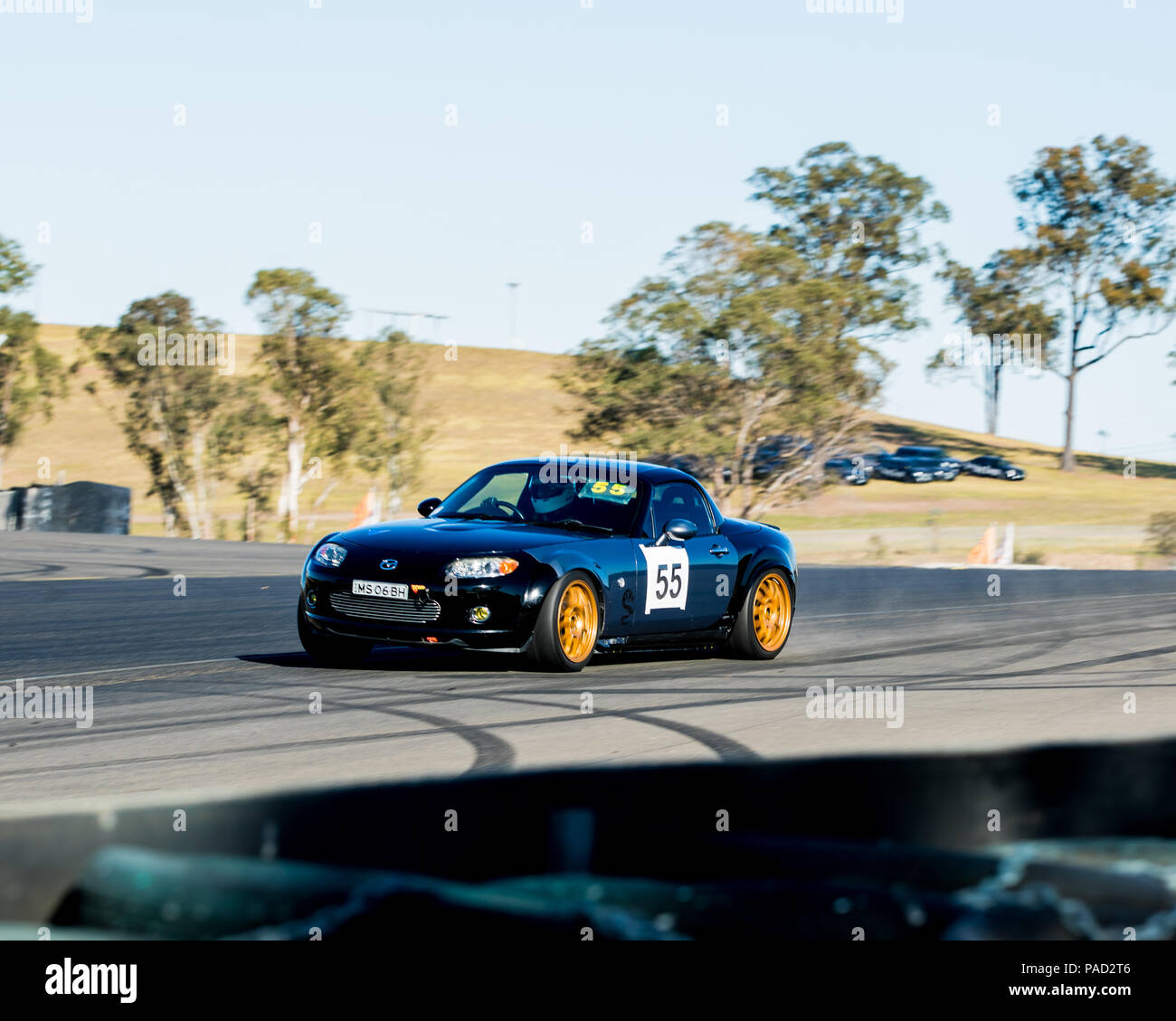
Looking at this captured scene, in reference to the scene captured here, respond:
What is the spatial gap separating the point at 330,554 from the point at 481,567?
3.41ft

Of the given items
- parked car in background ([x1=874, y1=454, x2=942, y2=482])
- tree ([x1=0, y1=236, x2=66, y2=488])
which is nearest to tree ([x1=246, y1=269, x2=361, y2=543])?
tree ([x1=0, y1=236, x2=66, y2=488])

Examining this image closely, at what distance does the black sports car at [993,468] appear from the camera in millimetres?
85875

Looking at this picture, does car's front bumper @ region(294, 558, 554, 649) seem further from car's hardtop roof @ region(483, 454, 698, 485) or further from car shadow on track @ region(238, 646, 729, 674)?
car's hardtop roof @ region(483, 454, 698, 485)

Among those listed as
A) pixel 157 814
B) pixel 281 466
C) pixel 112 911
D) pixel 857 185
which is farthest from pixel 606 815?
pixel 857 185

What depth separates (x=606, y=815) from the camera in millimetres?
5105

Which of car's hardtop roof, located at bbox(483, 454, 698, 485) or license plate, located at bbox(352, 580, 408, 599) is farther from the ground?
car's hardtop roof, located at bbox(483, 454, 698, 485)

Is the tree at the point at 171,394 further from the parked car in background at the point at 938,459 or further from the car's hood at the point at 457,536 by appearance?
the car's hood at the point at 457,536

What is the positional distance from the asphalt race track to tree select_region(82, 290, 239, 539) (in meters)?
41.1

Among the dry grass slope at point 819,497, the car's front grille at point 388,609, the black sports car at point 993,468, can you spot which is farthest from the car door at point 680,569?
the black sports car at point 993,468

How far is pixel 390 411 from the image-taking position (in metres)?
57.1

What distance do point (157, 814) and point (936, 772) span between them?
2917 mm

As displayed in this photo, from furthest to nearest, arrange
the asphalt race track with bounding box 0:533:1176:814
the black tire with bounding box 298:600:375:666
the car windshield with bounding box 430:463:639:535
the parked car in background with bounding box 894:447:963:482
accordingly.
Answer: the parked car in background with bounding box 894:447:963:482
the car windshield with bounding box 430:463:639:535
the black tire with bounding box 298:600:375:666
the asphalt race track with bounding box 0:533:1176:814

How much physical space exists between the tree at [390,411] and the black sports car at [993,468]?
39.3 m

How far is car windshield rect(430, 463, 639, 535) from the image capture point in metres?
10.8
